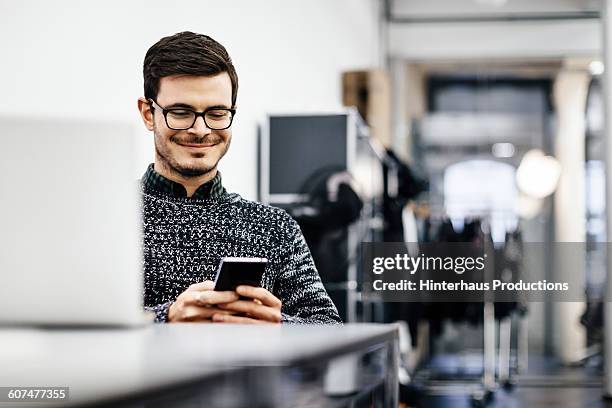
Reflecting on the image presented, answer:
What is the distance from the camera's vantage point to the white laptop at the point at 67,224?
3.96 ft

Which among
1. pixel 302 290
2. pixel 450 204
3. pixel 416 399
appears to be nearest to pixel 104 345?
pixel 302 290

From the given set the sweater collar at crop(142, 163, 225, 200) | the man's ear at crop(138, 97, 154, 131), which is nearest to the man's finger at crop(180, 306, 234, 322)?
the sweater collar at crop(142, 163, 225, 200)

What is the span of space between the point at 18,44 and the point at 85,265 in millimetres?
1026

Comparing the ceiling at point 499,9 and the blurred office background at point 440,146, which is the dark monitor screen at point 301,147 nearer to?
the blurred office background at point 440,146

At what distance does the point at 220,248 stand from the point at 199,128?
284mm

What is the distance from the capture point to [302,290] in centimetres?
222

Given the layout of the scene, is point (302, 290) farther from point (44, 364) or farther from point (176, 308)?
point (44, 364)

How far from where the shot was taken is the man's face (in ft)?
7.23

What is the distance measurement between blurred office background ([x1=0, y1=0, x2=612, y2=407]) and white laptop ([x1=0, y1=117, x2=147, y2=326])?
1200mm

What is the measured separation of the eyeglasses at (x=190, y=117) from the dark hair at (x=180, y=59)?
6cm

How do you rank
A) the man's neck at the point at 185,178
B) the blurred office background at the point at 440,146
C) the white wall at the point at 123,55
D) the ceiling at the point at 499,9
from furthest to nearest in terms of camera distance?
the ceiling at the point at 499,9, the blurred office background at the point at 440,146, the man's neck at the point at 185,178, the white wall at the point at 123,55

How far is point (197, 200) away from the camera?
7.41 feet

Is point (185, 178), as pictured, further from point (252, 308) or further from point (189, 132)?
point (252, 308)

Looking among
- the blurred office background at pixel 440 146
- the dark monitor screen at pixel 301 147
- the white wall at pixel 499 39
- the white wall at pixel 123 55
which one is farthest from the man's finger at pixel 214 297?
the white wall at pixel 499 39
